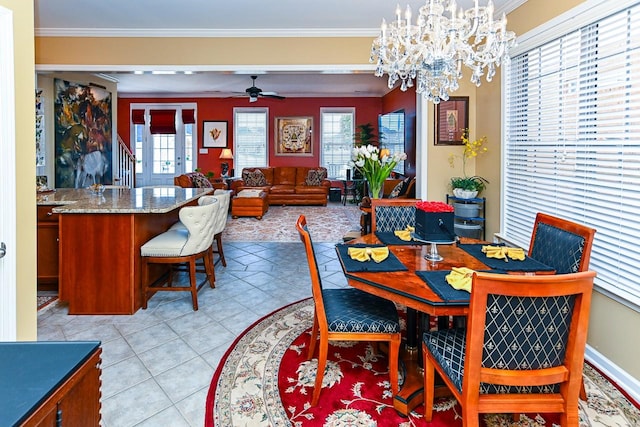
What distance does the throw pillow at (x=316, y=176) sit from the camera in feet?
33.7

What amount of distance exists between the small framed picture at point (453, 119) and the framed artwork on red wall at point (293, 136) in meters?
6.98

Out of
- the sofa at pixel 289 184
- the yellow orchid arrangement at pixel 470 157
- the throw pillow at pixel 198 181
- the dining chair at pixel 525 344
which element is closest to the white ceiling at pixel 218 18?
the yellow orchid arrangement at pixel 470 157

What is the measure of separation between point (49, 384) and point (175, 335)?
2.18m

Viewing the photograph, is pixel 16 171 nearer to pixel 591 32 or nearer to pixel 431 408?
pixel 431 408

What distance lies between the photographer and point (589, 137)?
103 inches

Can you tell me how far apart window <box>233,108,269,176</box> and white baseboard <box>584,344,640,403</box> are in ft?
31.3

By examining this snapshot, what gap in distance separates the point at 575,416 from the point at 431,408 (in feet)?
2.04

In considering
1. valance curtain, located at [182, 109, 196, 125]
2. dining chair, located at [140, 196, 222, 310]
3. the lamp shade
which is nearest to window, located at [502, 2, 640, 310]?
dining chair, located at [140, 196, 222, 310]

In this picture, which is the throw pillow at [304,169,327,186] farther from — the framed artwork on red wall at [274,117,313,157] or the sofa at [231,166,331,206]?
the framed artwork on red wall at [274,117,313,157]

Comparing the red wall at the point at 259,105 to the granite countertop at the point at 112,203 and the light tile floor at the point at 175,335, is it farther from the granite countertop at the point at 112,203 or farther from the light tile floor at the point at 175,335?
the light tile floor at the point at 175,335

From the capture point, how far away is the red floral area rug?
1.92 metres

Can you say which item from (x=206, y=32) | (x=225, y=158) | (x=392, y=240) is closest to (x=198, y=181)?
(x=225, y=158)

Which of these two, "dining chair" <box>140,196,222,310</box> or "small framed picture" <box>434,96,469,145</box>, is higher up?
"small framed picture" <box>434,96,469,145</box>

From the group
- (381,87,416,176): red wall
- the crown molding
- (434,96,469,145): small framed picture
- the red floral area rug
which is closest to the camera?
the red floral area rug
